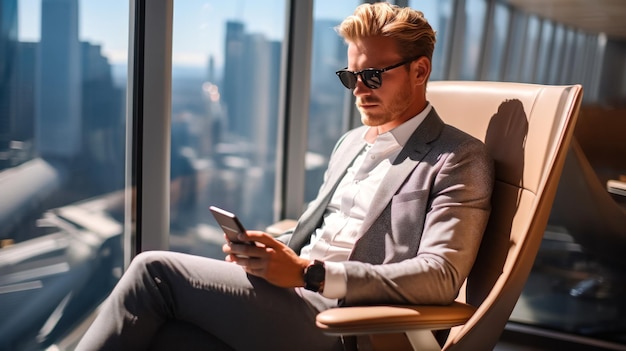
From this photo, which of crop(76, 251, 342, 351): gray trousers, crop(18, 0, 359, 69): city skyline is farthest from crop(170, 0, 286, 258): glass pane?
crop(76, 251, 342, 351): gray trousers

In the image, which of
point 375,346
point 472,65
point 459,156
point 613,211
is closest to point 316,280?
point 375,346

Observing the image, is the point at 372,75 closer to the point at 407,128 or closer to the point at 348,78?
the point at 348,78

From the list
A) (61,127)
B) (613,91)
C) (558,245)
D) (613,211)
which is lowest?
(558,245)

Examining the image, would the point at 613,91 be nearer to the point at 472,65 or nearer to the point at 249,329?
the point at 472,65

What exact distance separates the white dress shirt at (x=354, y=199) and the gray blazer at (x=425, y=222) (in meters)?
0.07

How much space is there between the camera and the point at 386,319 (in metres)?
1.58

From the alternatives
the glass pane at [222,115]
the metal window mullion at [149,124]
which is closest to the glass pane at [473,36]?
the glass pane at [222,115]

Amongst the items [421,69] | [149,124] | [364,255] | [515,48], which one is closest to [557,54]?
[515,48]

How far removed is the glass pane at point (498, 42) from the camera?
3119 millimetres

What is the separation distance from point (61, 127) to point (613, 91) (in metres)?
2.14

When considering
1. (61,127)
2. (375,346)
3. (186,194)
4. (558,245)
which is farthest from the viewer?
(558,245)

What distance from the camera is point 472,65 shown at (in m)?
3.27

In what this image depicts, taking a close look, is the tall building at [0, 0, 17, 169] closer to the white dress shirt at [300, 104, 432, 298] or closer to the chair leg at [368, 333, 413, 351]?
the white dress shirt at [300, 104, 432, 298]

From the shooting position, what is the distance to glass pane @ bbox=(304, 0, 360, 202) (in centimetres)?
370
